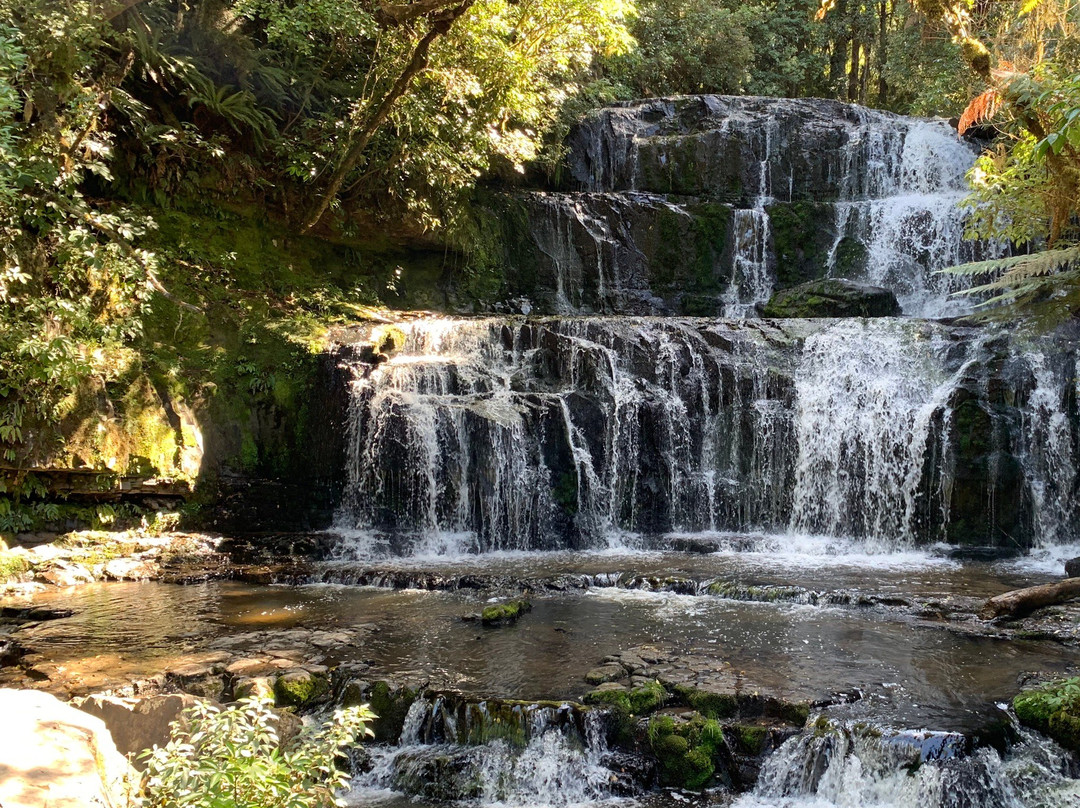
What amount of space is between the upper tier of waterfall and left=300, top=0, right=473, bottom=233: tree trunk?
15.0 feet

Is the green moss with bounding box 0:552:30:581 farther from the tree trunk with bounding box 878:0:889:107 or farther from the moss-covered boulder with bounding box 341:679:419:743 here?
the tree trunk with bounding box 878:0:889:107

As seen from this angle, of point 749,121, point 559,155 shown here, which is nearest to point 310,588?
point 559,155

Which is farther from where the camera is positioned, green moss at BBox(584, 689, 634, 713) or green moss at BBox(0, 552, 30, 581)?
green moss at BBox(0, 552, 30, 581)

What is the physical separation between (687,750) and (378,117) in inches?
402

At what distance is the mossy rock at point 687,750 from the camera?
5.45 meters

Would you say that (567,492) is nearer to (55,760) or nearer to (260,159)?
A: (260,159)

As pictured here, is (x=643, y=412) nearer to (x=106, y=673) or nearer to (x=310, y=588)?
(x=310, y=588)

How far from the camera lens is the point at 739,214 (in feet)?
58.0

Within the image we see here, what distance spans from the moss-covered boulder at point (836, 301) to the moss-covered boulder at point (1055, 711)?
9.73m

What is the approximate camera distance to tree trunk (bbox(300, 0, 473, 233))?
1143 cm

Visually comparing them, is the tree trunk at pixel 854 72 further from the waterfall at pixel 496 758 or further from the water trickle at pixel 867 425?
the waterfall at pixel 496 758

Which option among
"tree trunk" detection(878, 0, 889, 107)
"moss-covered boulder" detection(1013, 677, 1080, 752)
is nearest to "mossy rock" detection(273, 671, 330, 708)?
"moss-covered boulder" detection(1013, 677, 1080, 752)

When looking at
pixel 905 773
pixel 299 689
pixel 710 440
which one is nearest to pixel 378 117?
pixel 710 440

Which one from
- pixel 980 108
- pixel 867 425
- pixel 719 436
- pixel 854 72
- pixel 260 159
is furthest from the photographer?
pixel 854 72
